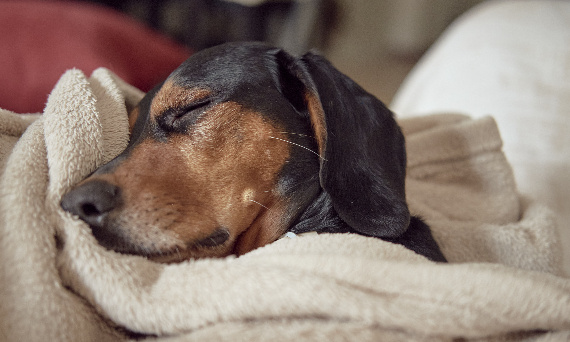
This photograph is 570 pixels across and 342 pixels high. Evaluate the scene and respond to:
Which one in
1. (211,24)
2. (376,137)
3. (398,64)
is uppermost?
(376,137)

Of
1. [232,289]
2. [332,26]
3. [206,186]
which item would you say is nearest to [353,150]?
[206,186]

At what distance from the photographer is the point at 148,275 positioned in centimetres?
74

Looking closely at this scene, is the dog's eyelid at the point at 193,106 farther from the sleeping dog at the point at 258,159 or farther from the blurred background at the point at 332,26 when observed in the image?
the blurred background at the point at 332,26

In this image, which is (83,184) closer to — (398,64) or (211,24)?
(211,24)

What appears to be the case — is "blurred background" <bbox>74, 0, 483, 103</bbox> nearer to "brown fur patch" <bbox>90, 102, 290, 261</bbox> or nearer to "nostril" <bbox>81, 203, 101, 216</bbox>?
"brown fur patch" <bbox>90, 102, 290, 261</bbox>

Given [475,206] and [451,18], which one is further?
[451,18]

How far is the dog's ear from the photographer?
1.02 meters

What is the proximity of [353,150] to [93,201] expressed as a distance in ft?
1.90

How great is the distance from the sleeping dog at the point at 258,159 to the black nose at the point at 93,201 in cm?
4

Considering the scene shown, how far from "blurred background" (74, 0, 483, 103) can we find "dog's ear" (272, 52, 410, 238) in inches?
94.8

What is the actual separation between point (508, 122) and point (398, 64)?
589 centimetres

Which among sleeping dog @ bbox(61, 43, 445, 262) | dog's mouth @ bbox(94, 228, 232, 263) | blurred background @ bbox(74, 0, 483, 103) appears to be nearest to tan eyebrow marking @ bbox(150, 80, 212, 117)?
sleeping dog @ bbox(61, 43, 445, 262)

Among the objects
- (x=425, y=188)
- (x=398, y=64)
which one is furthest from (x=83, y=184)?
(x=398, y=64)

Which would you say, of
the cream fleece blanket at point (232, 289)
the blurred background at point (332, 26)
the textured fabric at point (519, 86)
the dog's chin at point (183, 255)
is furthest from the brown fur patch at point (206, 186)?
the blurred background at point (332, 26)
